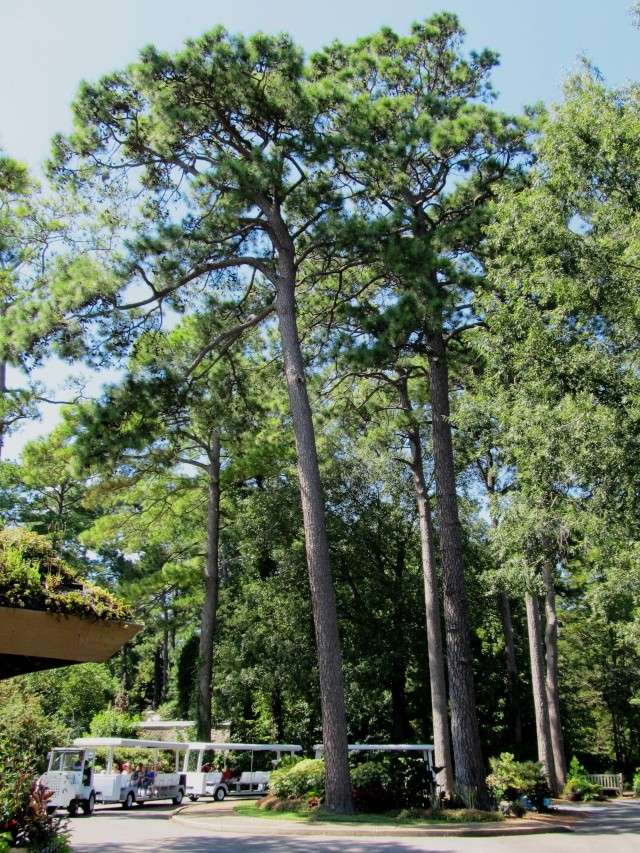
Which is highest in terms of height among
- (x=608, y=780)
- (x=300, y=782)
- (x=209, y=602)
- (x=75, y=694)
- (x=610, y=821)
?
(x=209, y=602)

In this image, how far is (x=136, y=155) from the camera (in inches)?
667

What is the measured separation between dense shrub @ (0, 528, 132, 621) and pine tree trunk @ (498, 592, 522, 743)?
27775 millimetres

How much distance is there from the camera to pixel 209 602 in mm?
28094

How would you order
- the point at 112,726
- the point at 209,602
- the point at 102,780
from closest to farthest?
the point at 102,780, the point at 209,602, the point at 112,726

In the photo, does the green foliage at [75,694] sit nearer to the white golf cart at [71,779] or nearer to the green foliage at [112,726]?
the green foliage at [112,726]

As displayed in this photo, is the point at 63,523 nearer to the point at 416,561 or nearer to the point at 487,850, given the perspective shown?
the point at 416,561

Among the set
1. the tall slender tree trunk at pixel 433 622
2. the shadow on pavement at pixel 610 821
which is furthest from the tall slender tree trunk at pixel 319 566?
the tall slender tree trunk at pixel 433 622

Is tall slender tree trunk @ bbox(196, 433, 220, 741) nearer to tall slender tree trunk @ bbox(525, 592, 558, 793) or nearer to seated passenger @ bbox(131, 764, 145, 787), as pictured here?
seated passenger @ bbox(131, 764, 145, 787)

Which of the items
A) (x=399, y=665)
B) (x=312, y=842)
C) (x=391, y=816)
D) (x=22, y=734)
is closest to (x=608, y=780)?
(x=399, y=665)

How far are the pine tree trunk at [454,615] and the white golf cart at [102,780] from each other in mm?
9336

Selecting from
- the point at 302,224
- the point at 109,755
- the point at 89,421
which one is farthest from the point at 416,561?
the point at 89,421

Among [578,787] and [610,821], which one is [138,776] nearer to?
[610,821]

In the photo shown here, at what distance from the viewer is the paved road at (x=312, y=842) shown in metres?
10.9

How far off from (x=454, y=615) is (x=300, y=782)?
5.46 m
